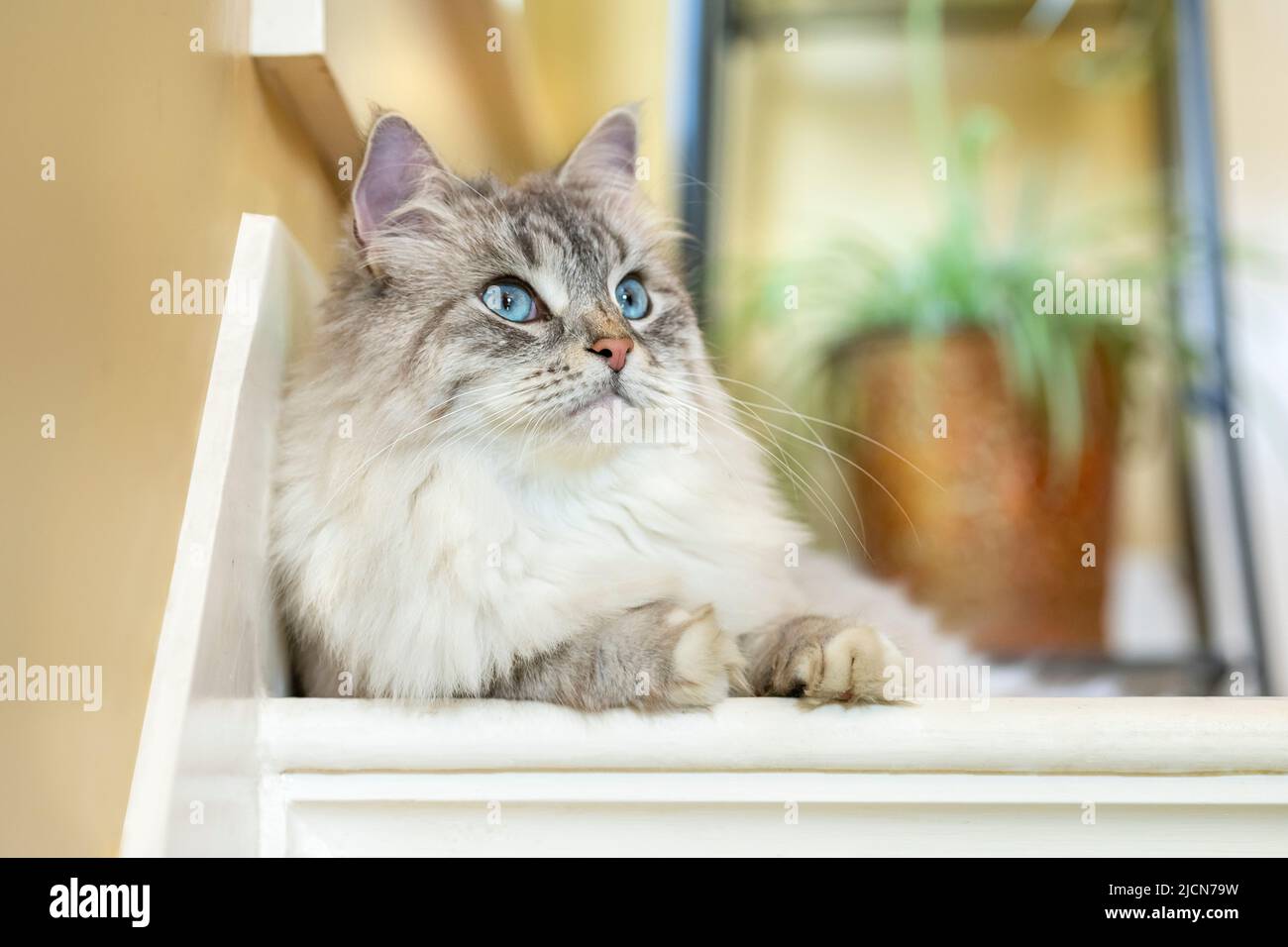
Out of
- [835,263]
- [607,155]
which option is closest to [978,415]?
[835,263]

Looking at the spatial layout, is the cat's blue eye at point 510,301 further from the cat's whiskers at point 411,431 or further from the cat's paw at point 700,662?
the cat's paw at point 700,662

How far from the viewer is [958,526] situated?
6.88 ft

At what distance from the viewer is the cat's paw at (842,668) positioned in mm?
1003

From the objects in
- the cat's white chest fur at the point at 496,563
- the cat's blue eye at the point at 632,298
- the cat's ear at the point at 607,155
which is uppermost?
the cat's ear at the point at 607,155

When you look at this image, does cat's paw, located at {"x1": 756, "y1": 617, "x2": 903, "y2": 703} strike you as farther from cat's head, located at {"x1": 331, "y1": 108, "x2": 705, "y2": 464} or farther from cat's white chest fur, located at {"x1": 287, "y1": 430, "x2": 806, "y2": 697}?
cat's head, located at {"x1": 331, "y1": 108, "x2": 705, "y2": 464}

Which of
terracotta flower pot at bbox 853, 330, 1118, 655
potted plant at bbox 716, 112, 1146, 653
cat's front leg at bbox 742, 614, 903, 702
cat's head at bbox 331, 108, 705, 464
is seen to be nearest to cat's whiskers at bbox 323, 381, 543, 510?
cat's head at bbox 331, 108, 705, 464

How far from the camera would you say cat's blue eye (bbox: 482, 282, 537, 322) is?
1259 mm

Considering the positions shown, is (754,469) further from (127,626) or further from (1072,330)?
(1072,330)

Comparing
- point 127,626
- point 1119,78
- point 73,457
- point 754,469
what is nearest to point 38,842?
point 127,626

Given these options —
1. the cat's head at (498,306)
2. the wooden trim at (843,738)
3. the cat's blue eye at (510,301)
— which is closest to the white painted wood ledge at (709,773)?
the wooden trim at (843,738)

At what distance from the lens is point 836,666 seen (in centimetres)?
101

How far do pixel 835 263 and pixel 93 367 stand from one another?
5.71 ft

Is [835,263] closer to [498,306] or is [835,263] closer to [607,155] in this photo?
[607,155]
